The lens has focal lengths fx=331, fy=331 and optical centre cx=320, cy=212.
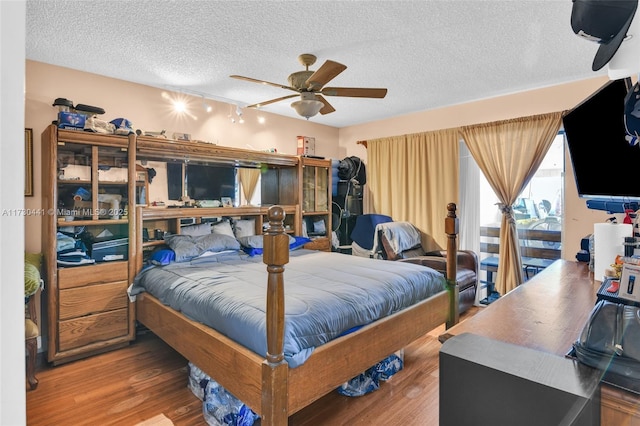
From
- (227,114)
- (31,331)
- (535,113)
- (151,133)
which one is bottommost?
(31,331)

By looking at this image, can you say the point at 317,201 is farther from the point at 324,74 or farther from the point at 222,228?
the point at 324,74

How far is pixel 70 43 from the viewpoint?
2.47 m

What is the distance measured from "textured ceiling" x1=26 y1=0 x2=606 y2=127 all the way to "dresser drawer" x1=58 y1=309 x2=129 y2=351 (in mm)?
2160

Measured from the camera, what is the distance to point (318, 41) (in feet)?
8.04

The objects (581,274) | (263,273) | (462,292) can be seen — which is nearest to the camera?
(581,274)

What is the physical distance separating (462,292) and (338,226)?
80.8 inches

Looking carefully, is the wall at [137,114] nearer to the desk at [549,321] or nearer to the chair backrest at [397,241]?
the chair backrest at [397,241]

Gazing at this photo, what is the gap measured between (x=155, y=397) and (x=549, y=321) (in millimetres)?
2329

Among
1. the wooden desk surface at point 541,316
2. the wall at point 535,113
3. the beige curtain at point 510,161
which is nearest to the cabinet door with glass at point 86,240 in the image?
the wooden desk surface at point 541,316

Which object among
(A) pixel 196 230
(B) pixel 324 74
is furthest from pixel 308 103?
(A) pixel 196 230

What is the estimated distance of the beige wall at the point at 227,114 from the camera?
2.83 meters

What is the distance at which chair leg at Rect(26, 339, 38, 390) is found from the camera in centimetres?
223

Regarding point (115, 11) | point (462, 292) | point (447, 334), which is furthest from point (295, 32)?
point (462, 292)

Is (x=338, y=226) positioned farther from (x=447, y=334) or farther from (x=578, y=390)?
(x=578, y=390)
